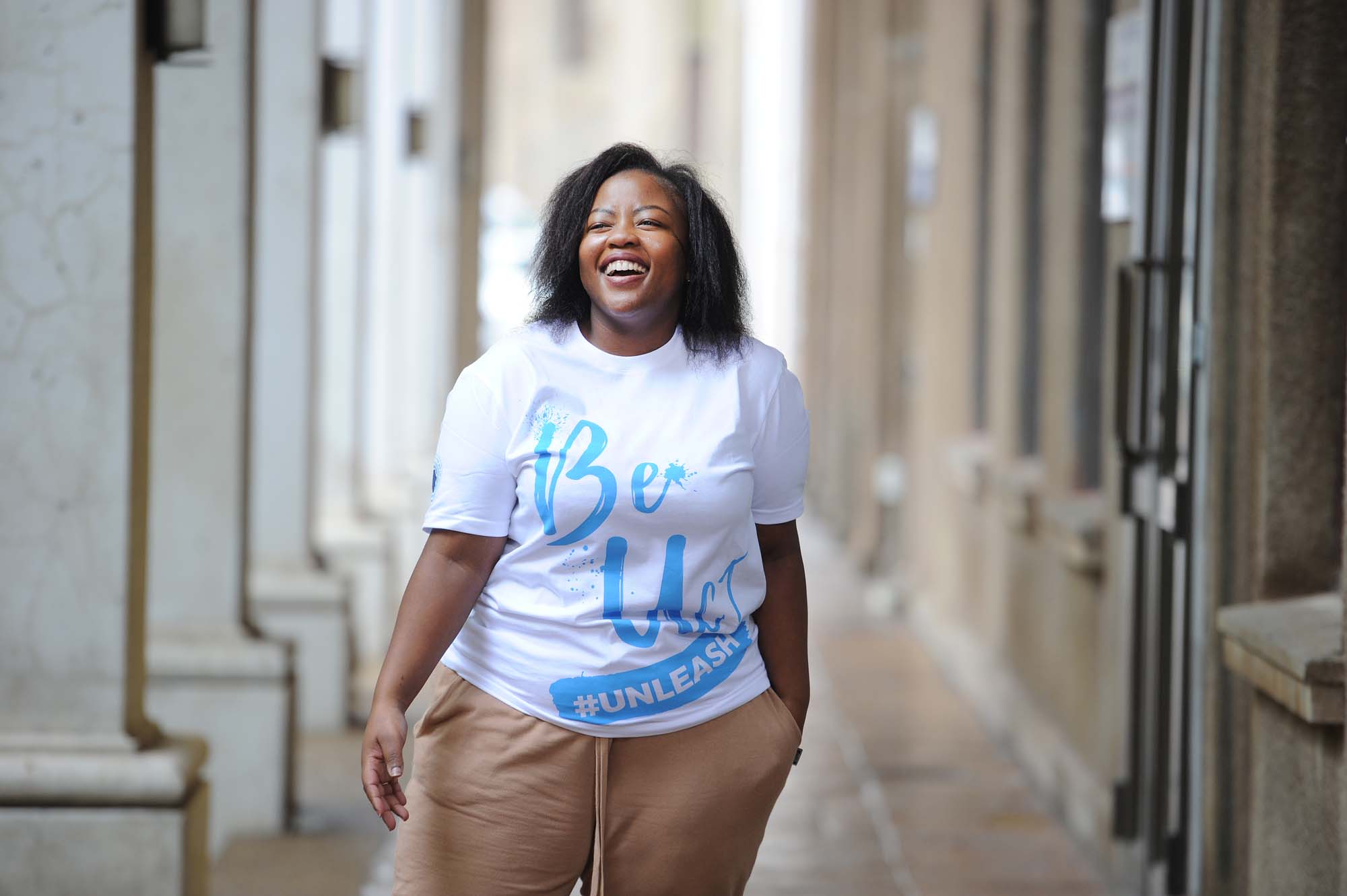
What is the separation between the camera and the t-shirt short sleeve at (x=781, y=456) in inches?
102

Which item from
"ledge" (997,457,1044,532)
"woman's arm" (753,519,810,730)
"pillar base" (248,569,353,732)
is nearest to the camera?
"woman's arm" (753,519,810,730)

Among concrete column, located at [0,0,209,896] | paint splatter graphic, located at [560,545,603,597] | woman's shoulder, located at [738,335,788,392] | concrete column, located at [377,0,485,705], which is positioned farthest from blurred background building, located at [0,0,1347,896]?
concrete column, located at [377,0,485,705]

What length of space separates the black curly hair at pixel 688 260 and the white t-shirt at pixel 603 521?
0.05 metres

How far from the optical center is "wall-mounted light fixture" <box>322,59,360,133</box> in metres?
6.58

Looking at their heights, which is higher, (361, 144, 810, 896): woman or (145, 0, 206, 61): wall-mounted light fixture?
(145, 0, 206, 61): wall-mounted light fixture

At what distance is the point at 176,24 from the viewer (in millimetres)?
3797

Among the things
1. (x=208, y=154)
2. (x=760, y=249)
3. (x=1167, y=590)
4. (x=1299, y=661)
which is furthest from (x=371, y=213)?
(x=760, y=249)

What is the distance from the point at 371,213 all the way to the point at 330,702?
353cm

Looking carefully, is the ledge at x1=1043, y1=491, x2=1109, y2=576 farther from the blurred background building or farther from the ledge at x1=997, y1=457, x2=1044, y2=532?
the ledge at x1=997, y1=457, x2=1044, y2=532

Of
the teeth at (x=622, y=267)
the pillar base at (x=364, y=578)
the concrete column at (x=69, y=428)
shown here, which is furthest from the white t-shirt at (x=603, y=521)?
the pillar base at (x=364, y=578)

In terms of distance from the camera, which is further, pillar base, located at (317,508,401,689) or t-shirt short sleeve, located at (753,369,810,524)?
pillar base, located at (317,508,401,689)

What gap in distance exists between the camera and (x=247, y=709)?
17.2ft

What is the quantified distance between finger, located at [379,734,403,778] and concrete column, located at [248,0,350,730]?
4.06 meters

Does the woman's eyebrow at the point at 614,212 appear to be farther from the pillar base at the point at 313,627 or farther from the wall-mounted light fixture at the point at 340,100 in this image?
the pillar base at the point at 313,627
